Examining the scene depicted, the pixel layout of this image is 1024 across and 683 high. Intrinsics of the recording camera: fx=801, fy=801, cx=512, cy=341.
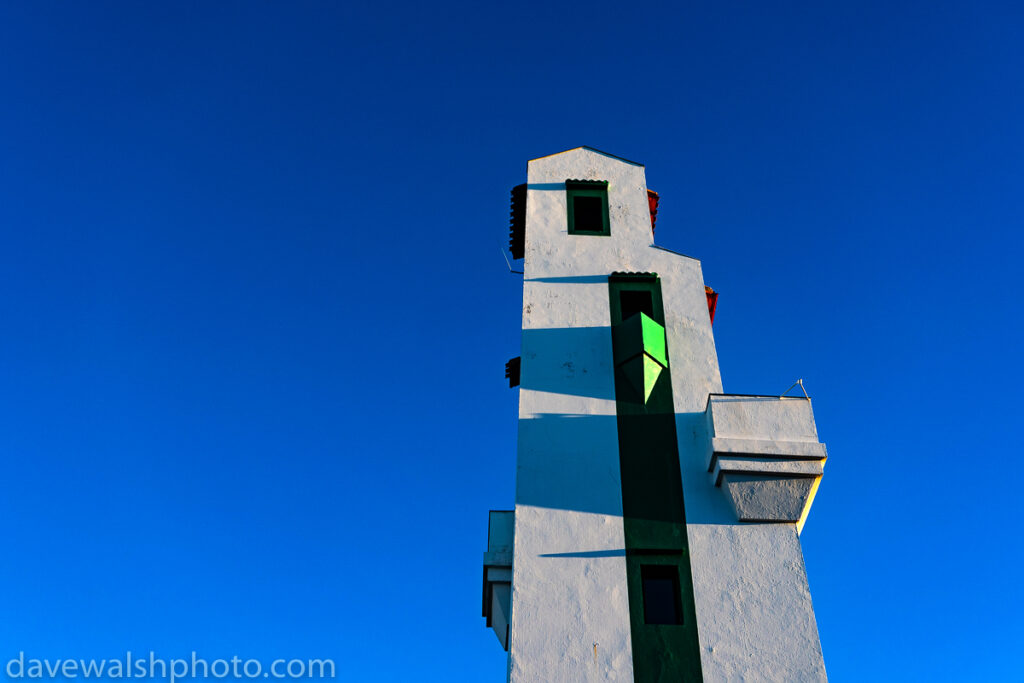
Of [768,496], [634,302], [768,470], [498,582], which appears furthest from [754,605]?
[634,302]

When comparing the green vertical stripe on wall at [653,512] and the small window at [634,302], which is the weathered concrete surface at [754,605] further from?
the small window at [634,302]

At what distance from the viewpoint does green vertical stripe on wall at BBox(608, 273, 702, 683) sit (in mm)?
17281

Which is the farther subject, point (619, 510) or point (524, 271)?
point (524, 271)

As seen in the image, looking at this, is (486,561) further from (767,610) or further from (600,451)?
(767,610)

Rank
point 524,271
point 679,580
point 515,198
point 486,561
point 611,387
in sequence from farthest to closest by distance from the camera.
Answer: point 515,198
point 524,271
point 611,387
point 486,561
point 679,580

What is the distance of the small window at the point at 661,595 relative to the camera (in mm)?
18109

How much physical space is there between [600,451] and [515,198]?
1105 centimetres

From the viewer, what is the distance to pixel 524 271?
24500mm

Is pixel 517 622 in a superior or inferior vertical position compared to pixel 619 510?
inferior

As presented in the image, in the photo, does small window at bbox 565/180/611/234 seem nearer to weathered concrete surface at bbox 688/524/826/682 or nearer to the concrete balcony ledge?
the concrete balcony ledge

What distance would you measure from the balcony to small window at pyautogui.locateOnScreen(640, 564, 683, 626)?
11.4ft

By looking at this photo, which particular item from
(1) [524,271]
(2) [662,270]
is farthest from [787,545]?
(1) [524,271]

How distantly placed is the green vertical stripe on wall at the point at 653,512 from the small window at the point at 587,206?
380cm

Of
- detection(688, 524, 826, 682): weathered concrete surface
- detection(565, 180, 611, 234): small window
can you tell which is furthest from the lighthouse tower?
detection(565, 180, 611, 234): small window
